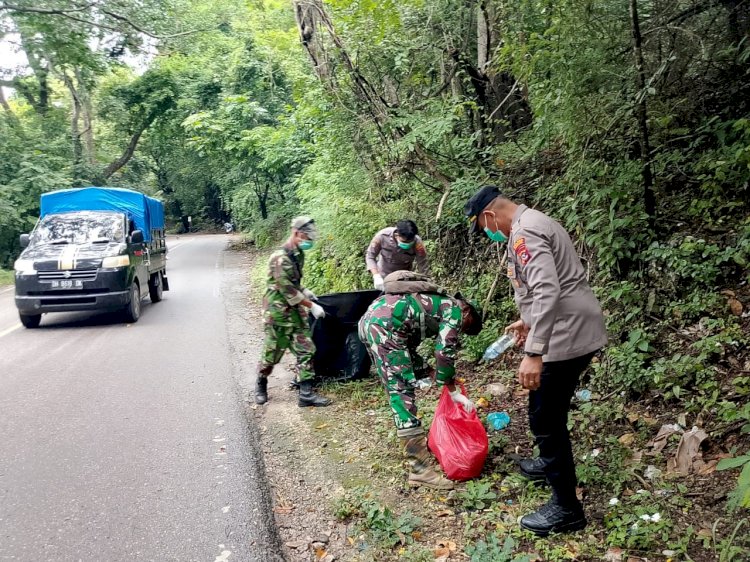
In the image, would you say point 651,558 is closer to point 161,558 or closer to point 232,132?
point 161,558

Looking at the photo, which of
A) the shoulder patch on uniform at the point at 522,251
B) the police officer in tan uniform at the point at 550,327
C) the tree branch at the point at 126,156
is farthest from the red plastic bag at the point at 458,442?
the tree branch at the point at 126,156

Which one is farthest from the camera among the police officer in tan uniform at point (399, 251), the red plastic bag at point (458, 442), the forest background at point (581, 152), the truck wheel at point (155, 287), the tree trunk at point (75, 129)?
the tree trunk at point (75, 129)

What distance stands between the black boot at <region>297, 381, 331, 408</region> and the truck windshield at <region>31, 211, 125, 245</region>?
259 inches

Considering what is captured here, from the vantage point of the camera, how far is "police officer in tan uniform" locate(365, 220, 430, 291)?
5.34 metres

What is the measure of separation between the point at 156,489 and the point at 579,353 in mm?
3059

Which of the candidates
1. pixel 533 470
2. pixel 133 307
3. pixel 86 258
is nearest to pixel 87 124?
pixel 86 258

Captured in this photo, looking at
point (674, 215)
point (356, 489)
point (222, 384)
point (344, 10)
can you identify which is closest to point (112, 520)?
point (356, 489)

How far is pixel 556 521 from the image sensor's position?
3314mm

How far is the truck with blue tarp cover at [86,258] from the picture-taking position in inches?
386

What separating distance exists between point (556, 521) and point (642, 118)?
3.24 m

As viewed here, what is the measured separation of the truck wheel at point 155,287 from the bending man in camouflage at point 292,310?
24.1 ft

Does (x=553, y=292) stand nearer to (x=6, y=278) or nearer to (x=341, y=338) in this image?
(x=341, y=338)

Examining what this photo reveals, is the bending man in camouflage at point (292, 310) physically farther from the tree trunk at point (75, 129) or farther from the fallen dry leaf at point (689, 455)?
the tree trunk at point (75, 129)

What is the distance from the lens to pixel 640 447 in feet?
13.2
